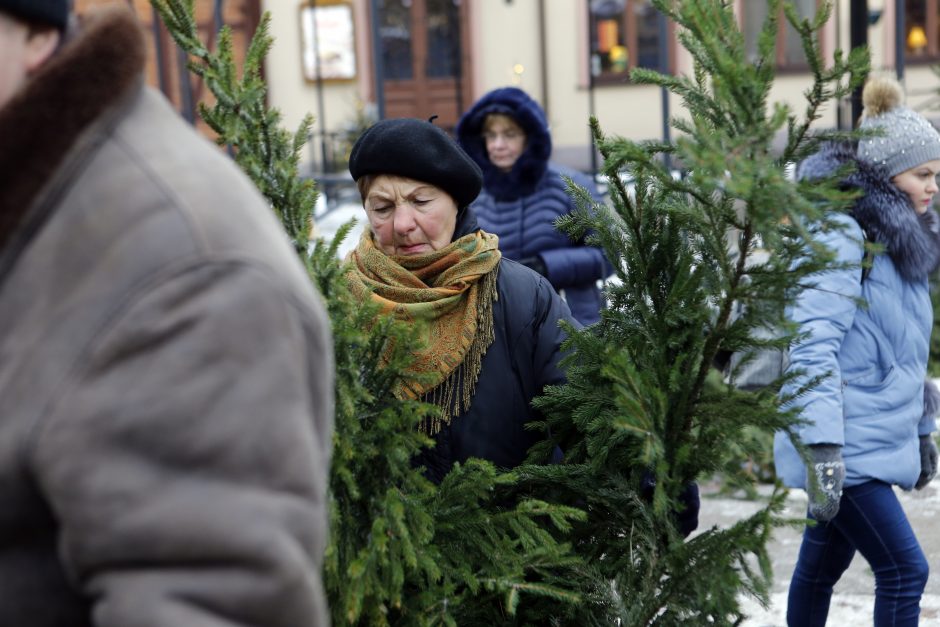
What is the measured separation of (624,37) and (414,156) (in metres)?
14.3

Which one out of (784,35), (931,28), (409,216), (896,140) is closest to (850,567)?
(896,140)

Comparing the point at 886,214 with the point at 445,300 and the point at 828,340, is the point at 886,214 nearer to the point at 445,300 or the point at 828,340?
the point at 828,340

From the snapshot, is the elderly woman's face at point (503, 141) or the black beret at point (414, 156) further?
the elderly woman's face at point (503, 141)

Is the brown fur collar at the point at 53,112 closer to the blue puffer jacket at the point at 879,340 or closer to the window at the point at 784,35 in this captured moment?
the blue puffer jacket at the point at 879,340

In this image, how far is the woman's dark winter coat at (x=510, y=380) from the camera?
8.98 feet

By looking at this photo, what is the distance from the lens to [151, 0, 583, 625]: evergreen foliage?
83.1 inches

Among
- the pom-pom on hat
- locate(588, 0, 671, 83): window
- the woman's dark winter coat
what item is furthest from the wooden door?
the woman's dark winter coat

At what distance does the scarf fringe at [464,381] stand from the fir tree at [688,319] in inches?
8.7

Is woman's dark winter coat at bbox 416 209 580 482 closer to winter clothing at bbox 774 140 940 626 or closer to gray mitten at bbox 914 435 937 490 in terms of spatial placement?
winter clothing at bbox 774 140 940 626

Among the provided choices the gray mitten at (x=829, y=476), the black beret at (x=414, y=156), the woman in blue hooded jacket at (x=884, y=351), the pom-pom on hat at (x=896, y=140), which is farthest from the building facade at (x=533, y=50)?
the black beret at (x=414, y=156)

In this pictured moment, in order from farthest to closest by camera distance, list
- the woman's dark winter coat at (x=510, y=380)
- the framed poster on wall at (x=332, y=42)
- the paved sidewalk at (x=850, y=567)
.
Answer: the framed poster on wall at (x=332, y=42) → the paved sidewalk at (x=850, y=567) → the woman's dark winter coat at (x=510, y=380)

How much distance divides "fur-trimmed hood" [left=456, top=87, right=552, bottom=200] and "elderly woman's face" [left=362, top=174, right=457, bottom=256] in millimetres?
2274

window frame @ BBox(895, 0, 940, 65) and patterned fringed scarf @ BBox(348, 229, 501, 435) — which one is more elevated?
window frame @ BBox(895, 0, 940, 65)

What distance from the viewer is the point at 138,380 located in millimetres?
1128
